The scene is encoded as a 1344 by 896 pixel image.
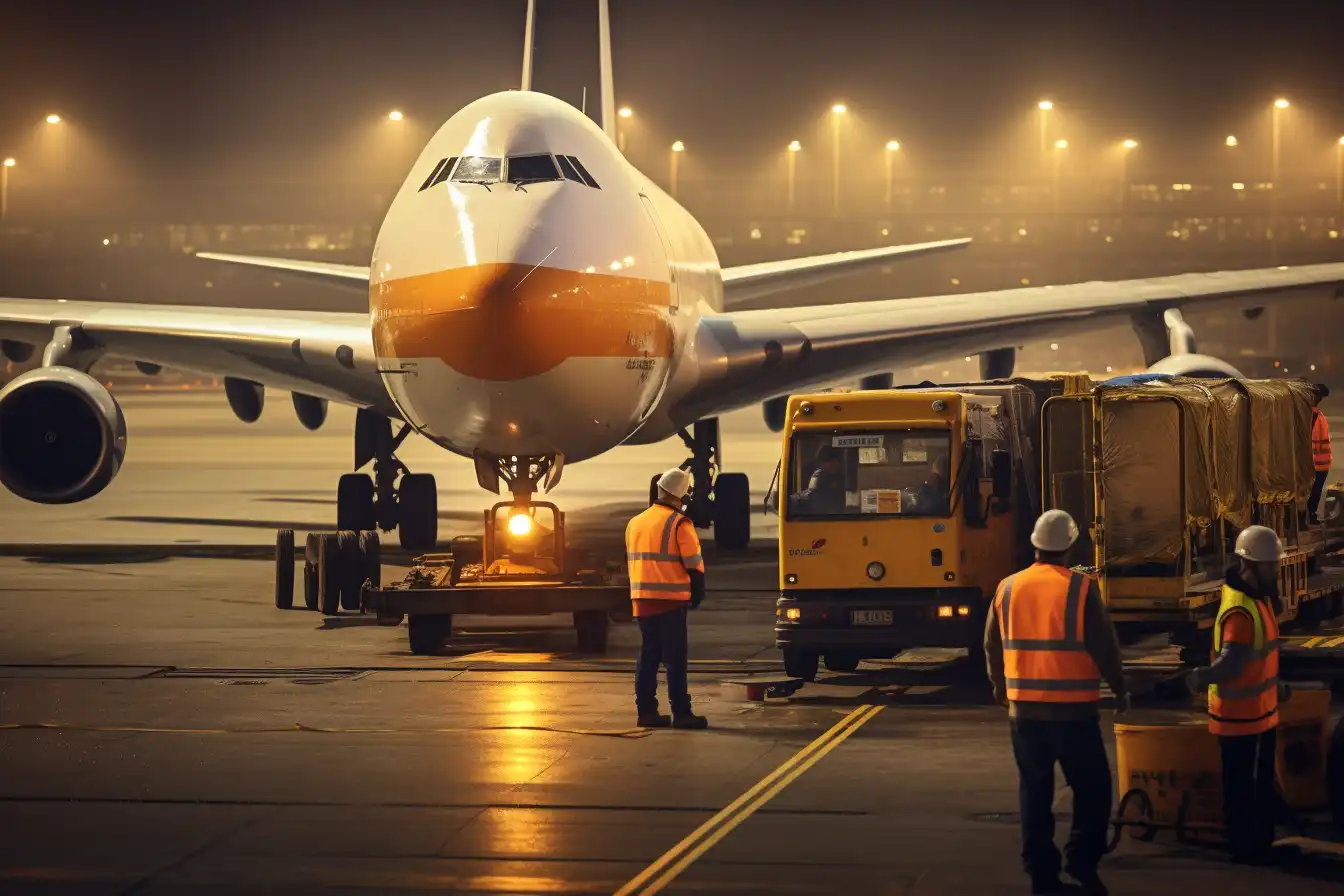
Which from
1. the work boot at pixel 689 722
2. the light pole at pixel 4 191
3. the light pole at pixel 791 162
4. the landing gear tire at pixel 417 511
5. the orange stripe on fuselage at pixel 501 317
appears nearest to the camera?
the work boot at pixel 689 722

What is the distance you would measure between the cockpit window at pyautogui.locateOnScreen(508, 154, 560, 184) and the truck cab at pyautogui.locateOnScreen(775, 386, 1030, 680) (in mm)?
5062

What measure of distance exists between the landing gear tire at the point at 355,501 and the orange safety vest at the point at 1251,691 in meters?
18.4

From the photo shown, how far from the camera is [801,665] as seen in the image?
58.1 ft

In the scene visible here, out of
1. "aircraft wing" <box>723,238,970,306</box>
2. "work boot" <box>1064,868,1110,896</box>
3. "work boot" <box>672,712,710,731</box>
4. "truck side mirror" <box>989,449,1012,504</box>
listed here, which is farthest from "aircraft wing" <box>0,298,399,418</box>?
"work boot" <box>1064,868,1110,896</box>

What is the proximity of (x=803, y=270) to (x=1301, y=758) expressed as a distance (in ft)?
65.8

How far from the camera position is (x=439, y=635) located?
64.6 ft

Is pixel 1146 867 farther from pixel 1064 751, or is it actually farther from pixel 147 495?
pixel 147 495

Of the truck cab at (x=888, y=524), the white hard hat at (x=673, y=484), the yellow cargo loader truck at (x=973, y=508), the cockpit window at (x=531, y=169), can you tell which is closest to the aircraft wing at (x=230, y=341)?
the cockpit window at (x=531, y=169)

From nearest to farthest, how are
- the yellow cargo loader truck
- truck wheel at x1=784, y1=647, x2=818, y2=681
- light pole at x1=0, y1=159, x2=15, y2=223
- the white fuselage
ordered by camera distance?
the yellow cargo loader truck → truck wheel at x1=784, y1=647, x2=818, y2=681 → the white fuselage → light pole at x1=0, y1=159, x2=15, y2=223

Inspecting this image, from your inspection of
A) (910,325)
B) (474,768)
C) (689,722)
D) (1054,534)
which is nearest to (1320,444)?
(910,325)

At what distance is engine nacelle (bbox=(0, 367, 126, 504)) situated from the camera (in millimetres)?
26812

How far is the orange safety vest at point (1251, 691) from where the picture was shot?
10945 millimetres

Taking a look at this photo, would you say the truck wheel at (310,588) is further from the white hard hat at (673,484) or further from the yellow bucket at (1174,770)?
the yellow bucket at (1174,770)

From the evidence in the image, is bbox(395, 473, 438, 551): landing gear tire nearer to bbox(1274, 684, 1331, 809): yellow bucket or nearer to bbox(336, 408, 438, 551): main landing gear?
bbox(336, 408, 438, 551): main landing gear
